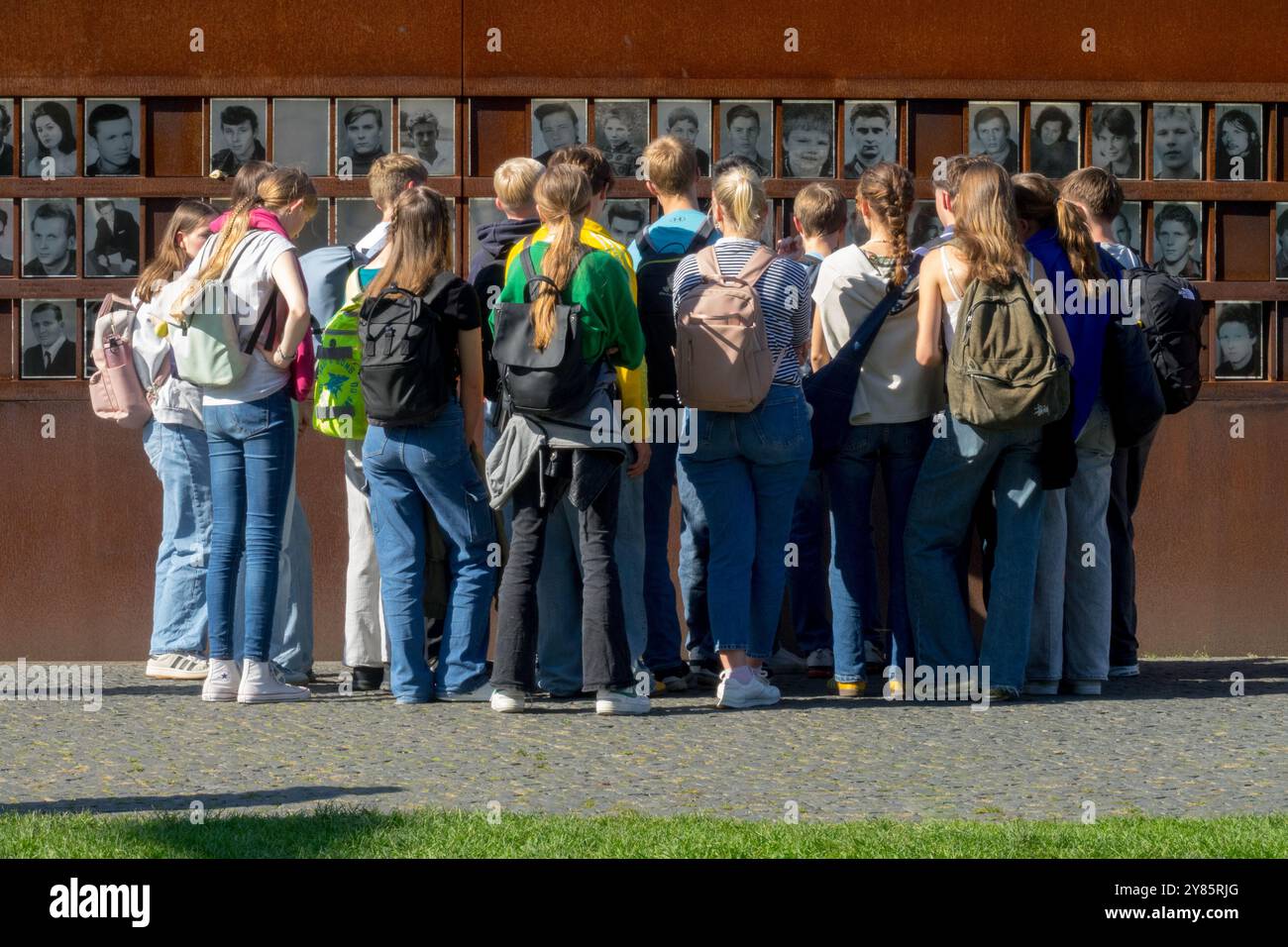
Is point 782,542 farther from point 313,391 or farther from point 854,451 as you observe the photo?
point 313,391

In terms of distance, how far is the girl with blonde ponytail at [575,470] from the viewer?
299 inches

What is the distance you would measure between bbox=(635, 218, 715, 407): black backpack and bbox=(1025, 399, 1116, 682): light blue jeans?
1.62 m

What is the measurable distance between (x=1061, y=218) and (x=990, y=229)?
0.38m

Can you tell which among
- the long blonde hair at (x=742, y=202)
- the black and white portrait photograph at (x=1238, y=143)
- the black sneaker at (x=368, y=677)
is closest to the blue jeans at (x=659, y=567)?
the long blonde hair at (x=742, y=202)

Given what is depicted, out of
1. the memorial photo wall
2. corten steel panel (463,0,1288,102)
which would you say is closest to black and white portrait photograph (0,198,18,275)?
the memorial photo wall

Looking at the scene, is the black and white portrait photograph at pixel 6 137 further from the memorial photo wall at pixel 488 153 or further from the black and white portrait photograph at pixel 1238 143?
the black and white portrait photograph at pixel 1238 143

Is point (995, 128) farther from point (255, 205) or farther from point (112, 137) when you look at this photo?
point (112, 137)

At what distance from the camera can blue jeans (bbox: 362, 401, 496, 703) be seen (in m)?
7.95

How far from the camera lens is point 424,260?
7.82 metres

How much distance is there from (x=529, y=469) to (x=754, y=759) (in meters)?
1.50

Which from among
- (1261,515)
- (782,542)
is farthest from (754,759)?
(1261,515)

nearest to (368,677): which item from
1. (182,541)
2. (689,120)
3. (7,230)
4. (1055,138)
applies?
(182,541)

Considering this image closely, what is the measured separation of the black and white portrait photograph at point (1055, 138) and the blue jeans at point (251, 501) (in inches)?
160

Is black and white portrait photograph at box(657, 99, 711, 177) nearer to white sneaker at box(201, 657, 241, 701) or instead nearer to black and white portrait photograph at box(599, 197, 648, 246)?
black and white portrait photograph at box(599, 197, 648, 246)
